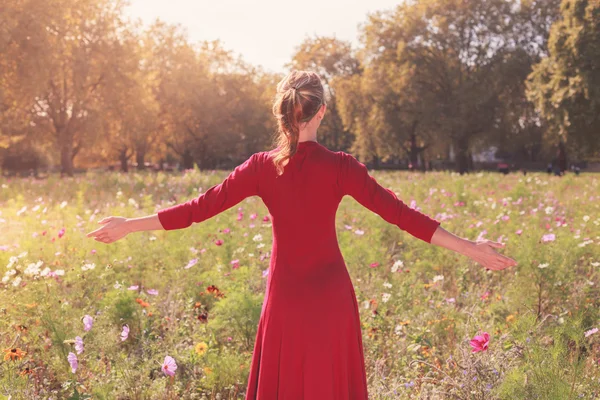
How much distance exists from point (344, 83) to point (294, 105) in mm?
39448

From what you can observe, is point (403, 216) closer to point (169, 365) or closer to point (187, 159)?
point (169, 365)

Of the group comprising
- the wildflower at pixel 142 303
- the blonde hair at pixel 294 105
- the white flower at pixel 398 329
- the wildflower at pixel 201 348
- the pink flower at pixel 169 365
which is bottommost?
the white flower at pixel 398 329

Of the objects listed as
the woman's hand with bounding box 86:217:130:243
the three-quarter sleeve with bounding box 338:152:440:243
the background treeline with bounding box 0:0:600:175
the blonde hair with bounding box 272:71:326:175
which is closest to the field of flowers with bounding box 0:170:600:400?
the woman's hand with bounding box 86:217:130:243

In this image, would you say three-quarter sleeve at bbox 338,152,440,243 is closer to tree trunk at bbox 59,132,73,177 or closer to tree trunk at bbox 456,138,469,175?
tree trunk at bbox 59,132,73,177

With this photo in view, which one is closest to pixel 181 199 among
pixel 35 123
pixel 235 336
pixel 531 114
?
pixel 235 336

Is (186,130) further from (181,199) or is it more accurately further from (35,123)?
(181,199)

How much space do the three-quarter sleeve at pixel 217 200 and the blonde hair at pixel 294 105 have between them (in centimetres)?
22

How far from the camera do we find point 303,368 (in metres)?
2.55

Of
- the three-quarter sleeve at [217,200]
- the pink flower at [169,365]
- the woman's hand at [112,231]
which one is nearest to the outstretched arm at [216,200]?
the three-quarter sleeve at [217,200]

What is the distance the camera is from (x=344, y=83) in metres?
40.8

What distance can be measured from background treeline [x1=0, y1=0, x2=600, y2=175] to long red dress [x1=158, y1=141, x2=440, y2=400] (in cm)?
2087

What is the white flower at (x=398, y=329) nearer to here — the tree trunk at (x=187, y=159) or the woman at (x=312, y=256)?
the woman at (x=312, y=256)

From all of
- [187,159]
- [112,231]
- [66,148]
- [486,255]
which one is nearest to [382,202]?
[486,255]

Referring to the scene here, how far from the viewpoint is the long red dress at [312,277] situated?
99.0 inches
